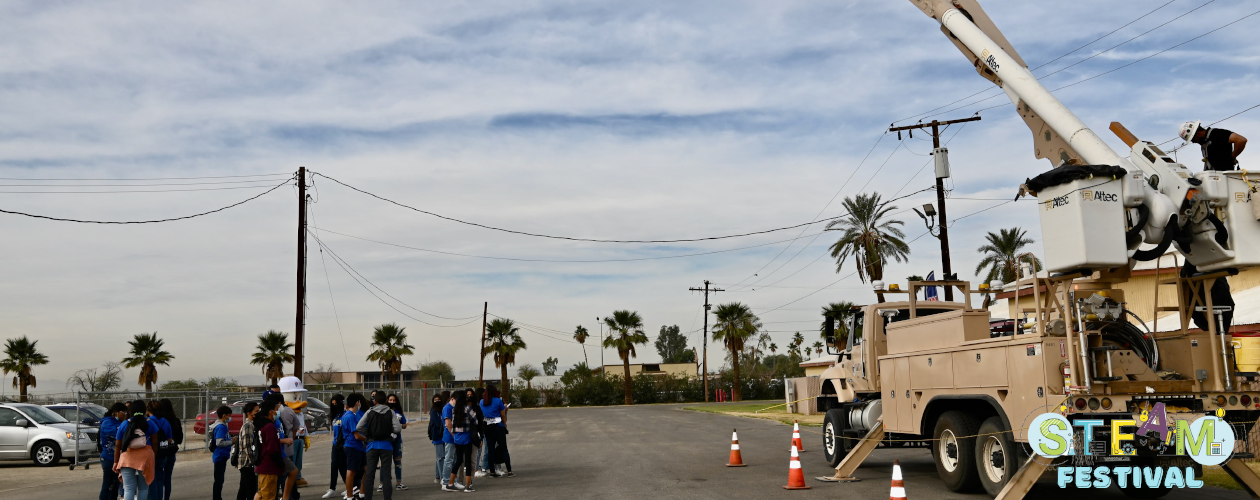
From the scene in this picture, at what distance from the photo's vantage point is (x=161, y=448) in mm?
11320

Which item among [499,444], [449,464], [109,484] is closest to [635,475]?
[499,444]

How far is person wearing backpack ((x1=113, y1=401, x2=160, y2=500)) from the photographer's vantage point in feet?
35.0

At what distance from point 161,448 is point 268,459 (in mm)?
1972

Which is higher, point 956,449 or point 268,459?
point 268,459

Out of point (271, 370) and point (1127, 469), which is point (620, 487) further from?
point (271, 370)

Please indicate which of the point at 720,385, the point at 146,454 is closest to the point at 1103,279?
the point at 146,454

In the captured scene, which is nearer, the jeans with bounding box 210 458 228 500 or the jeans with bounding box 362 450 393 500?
the jeans with bounding box 362 450 393 500

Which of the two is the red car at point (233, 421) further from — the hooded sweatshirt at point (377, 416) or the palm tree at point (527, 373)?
the palm tree at point (527, 373)

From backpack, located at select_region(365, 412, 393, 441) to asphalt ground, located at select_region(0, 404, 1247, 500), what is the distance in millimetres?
1834

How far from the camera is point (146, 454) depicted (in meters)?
10.8

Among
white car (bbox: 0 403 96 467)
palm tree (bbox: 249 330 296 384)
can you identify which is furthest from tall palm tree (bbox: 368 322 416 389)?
white car (bbox: 0 403 96 467)

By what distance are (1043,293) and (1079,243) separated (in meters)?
0.81

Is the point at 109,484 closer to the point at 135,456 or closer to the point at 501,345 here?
the point at 135,456

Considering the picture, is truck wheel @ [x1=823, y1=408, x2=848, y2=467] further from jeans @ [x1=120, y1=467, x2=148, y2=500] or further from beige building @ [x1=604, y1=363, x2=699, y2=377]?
beige building @ [x1=604, y1=363, x2=699, y2=377]
